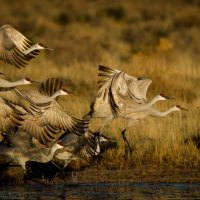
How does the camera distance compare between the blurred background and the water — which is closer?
the water

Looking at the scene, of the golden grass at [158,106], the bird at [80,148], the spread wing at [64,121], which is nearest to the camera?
the bird at [80,148]

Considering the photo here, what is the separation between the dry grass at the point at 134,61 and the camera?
Result: 37.4 feet

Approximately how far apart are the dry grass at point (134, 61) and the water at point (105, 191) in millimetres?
854

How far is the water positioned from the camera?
9.39 metres

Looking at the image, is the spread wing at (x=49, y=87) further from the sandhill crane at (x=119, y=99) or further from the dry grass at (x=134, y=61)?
the dry grass at (x=134, y=61)

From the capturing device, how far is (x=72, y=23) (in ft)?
105

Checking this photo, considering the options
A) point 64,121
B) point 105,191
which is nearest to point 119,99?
point 64,121

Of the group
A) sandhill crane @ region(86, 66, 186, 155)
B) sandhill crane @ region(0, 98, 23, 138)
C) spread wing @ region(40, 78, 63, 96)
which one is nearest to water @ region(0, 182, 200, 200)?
sandhill crane @ region(0, 98, 23, 138)

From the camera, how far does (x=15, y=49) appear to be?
11562 millimetres

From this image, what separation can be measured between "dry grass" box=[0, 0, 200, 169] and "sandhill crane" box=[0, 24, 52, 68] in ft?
5.70

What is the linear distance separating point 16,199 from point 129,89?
3461 millimetres

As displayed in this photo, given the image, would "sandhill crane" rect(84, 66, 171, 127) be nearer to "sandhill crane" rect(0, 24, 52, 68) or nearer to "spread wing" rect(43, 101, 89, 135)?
"spread wing" rect(43, 101, 89, 135)

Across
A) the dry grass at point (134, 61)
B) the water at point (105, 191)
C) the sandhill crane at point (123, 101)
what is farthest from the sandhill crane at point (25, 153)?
the sandhill crane at point (123, 101)

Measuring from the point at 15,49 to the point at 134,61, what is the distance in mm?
6743
